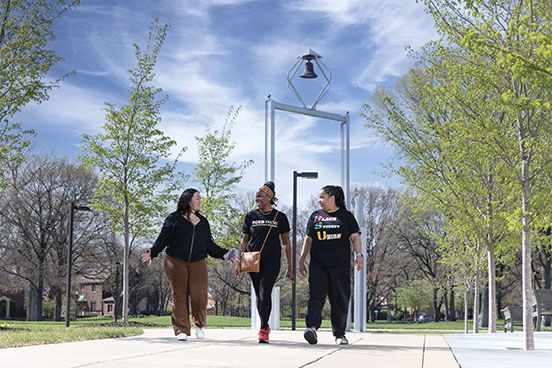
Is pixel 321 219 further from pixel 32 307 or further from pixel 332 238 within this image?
pixel 32 307

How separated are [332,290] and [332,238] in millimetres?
674

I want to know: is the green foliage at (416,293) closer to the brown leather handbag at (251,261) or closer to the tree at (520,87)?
the tree at (520,87)

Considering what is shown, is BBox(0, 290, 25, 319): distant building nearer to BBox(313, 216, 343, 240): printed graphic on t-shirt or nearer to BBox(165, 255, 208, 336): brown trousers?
BBox(165, 255, 208, 336): brown trousers

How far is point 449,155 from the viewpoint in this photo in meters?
14.8

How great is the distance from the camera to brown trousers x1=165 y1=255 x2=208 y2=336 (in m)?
8.29

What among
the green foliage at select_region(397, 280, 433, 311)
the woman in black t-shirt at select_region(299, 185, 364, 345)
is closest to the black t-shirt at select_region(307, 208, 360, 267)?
the woman in black t-shirt at select_region(299, 185, 364, 345)

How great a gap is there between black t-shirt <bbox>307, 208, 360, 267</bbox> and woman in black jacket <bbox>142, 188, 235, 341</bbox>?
4.78ft

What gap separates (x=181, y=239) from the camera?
8.33 m

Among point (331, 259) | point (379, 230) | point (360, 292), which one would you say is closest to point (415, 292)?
point (379, 230)

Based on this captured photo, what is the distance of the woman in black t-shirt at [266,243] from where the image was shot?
794 cm

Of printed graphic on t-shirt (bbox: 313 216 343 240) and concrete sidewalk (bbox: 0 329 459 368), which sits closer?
concrete sidewalk (bbox: 0 329 459 368)

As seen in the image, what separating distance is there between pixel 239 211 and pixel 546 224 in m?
16.6

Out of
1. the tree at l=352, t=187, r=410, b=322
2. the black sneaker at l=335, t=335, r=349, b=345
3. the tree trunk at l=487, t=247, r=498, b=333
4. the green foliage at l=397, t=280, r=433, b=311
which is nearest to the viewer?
the black sneaker at l=335, t=335, r=349, b=345

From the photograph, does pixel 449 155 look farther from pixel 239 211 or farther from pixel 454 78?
pixel 239 211
